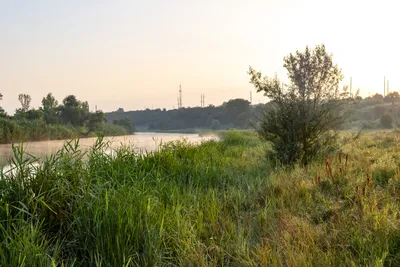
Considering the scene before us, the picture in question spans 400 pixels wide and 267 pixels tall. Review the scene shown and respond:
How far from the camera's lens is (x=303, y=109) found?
6.91 metres

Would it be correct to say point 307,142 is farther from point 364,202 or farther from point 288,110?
point 364,202

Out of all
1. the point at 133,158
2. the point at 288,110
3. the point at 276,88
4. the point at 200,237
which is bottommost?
the point at 200,237

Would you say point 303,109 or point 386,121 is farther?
point 386,121

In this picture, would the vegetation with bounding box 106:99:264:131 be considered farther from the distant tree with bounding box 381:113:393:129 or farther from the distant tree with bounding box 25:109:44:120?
the distant tree with bounding box 25:109:44:120

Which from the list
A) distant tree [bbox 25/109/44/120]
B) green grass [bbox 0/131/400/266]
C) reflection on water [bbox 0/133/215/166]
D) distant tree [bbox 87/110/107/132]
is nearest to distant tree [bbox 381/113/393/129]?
distant tree [bbox 87/110/107/132]

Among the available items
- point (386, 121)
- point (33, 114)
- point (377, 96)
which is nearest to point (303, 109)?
point (33, 114)

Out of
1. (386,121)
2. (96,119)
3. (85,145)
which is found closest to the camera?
(85,145)

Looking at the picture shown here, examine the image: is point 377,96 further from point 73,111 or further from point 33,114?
→ point 33,114

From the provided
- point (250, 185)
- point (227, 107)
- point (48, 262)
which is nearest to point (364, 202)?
point (250, 185)

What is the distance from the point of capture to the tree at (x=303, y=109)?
6.89 m

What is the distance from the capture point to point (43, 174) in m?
3.04

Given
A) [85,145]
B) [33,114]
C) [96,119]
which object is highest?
[33,114]

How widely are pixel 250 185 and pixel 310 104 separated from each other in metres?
3.03

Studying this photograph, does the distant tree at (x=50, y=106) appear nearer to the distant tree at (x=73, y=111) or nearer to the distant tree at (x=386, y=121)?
the distant tree at (x=73, y=111)
